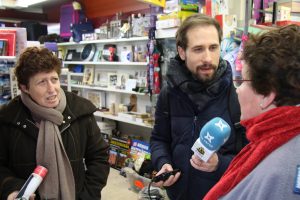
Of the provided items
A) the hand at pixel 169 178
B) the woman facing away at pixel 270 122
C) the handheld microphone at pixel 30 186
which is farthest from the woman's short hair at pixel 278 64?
the handheld microphone at pixel 30 186

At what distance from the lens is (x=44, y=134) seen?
162cm

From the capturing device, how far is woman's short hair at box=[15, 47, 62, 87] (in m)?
1.64

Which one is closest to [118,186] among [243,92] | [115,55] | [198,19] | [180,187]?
[115,55]

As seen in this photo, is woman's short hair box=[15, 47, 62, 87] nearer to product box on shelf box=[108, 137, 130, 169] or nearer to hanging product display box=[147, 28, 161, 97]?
hanging product display box=[147, 28, 161, 97]

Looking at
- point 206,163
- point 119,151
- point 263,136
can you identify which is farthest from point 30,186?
point 119,151

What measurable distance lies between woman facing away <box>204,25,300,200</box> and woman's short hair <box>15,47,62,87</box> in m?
1.16

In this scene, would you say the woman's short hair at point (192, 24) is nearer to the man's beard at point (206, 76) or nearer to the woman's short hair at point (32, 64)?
the man's beard at point (206, 76)

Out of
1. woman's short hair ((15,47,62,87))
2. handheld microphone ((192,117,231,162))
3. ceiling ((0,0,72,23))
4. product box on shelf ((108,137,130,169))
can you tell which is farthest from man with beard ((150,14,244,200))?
ceiling ((0,0,72,23))

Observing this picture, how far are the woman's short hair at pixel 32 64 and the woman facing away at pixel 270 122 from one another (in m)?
1.16

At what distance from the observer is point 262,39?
2.82 ft

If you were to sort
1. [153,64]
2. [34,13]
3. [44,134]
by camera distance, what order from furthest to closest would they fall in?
[34,13], [153,64], [44,134]

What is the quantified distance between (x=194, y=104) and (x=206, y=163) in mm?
322

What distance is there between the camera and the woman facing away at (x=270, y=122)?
0.71m

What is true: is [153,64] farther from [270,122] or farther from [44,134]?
[270,122]
